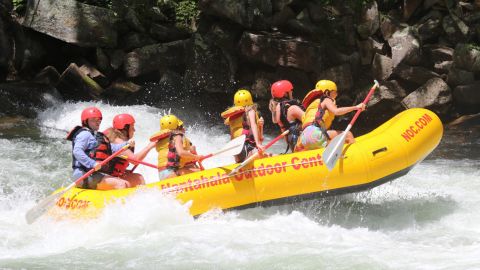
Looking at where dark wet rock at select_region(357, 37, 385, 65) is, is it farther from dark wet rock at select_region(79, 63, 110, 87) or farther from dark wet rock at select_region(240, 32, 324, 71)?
dark wet rock at select_region(79, 63, 110, 87)

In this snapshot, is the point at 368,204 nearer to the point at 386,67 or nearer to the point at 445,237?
the point at 445,237

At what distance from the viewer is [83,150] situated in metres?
6.58

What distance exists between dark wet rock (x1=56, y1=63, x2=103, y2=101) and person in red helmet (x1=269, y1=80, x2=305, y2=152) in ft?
21.7

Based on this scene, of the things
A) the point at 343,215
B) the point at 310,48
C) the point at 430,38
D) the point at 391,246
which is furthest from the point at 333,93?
the point at 430,38

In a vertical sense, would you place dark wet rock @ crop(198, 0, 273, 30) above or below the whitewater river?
above

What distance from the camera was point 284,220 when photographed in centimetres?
659

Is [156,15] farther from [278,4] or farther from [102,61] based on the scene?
[278,4]

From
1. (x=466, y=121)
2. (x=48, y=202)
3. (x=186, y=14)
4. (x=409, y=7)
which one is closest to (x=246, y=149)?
(x=48, y=202)

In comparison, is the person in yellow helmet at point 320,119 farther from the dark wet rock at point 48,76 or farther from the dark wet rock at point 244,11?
the dark wet rock at point 48,76

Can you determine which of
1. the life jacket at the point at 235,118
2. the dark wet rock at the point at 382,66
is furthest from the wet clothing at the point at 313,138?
the dark wet rock at the point at 382,66

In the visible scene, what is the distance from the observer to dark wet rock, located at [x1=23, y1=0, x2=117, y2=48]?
13.0 meters

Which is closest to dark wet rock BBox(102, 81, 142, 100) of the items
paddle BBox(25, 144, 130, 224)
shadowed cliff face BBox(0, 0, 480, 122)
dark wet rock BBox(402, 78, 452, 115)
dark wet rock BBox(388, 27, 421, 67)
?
shadowed cliff face BBox(0, 0, 480, 122)

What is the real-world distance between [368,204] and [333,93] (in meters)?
1.37

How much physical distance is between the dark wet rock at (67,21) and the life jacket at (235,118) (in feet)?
22.6
